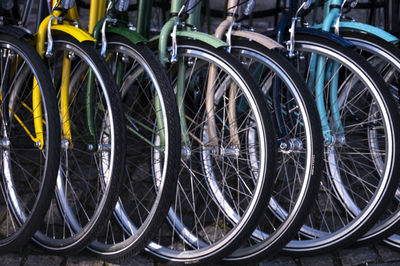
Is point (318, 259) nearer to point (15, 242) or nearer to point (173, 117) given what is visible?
point (173, 117)

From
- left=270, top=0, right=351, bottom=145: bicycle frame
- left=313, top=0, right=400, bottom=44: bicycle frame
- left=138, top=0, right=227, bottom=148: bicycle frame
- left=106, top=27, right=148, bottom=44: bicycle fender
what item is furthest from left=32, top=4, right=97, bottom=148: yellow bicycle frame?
left=313, top=0, right=400, bottom=44: bicycle frame

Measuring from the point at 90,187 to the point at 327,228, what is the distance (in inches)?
66.6

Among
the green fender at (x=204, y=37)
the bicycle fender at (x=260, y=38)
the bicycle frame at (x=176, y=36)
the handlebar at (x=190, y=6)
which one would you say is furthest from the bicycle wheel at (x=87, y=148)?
the bicycle fender at (x=260, y=38)

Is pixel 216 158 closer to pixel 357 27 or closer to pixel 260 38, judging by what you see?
pixel 260 38

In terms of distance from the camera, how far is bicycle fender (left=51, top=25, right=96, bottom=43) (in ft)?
10.1

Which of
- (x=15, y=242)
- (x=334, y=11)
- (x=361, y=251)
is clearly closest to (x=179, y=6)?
(x=334, y=11)

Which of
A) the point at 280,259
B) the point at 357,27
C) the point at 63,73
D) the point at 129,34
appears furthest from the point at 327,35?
the point at 63,73

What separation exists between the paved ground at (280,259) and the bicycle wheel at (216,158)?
28 cm

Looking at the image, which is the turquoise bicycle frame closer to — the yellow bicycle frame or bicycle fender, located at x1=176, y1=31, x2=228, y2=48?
bicycle fender, located at x1=176, y1=31, x2=228, y2=48

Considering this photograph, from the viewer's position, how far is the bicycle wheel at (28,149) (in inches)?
114

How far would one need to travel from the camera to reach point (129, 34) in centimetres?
314

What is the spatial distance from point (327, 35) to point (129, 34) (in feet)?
3.57

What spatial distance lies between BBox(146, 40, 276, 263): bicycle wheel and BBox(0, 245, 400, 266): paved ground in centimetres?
28

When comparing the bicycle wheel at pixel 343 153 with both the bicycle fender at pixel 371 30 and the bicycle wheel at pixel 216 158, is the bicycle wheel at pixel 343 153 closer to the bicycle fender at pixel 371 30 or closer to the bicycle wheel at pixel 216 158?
the bicycle fender at pixel 371 30
